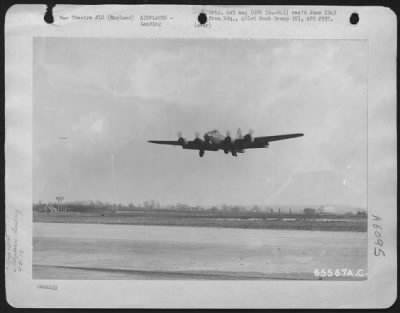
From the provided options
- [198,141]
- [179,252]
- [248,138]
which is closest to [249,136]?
[248,138]

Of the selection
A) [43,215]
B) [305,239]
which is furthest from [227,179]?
[43,215]

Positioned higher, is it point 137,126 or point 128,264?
point 137,126

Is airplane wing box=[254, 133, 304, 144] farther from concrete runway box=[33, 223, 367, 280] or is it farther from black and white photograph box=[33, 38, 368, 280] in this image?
concrete runway box=[33, 223, 367, 280]

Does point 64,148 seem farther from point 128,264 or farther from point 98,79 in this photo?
point 128,264

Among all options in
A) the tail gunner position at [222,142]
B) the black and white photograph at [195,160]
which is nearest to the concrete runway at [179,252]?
the black and white photograph at [195,160]

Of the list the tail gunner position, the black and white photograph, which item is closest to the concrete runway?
the black and white photograph

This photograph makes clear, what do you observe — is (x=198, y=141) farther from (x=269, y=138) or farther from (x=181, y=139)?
(x=269, y=138)

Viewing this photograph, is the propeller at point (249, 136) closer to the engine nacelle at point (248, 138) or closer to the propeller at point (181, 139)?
the engine nacelle at point (248, 138)
